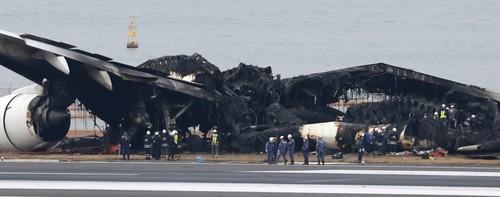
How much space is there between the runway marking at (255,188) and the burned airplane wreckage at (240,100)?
1762 cm

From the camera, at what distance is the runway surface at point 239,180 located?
32781mm

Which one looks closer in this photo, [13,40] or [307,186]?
[307,186]

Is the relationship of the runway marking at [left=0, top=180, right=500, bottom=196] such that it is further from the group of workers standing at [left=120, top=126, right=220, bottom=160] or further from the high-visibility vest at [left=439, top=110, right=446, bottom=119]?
the high-visibility vest at [left=439, top=110, right=446, bottom=119]

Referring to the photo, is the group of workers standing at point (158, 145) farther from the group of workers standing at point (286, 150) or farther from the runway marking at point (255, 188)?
the runway marking at point (255, 188)

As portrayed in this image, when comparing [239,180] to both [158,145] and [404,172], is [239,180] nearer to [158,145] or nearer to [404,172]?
[404,172]

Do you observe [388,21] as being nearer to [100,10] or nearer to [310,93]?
[100,10]

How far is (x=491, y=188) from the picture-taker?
3388 centimetres

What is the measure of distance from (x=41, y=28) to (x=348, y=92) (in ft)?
285

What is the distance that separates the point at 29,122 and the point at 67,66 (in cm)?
441

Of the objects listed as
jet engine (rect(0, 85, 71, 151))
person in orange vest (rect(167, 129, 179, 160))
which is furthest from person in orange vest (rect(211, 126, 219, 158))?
jet engine (rect(0, 85, 71, 151))

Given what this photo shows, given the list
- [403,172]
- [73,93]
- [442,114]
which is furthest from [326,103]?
[403,172]

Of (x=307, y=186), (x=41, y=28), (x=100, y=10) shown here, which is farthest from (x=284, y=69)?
(x=307, y=186)

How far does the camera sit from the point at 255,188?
34.0 meters

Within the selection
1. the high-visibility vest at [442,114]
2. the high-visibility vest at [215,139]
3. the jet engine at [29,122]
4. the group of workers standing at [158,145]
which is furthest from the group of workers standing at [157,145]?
the high-visibility vest at [442,114]
